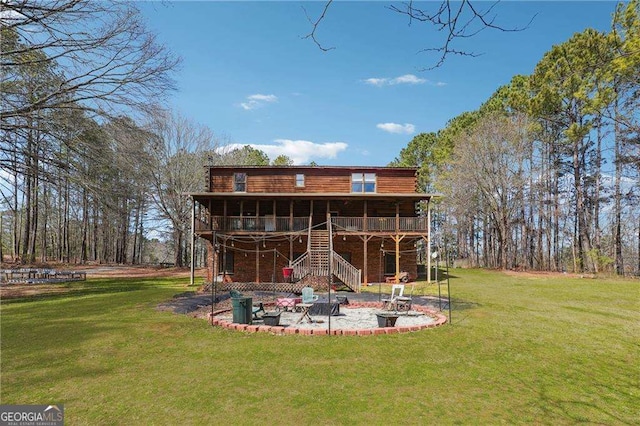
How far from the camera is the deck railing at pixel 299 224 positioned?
22406mm

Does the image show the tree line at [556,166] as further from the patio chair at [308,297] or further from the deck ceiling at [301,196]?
the patio chair at [308,297]

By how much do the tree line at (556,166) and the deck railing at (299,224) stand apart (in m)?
14.2

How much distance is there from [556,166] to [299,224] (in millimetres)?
27076

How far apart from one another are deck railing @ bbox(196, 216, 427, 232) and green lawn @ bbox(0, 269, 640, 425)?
11495 millimetres

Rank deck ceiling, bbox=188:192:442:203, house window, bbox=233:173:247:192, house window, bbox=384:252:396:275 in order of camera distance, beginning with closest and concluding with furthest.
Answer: deck ceiling, bbox=188:192:442:203, house window, bbox=384:252:396:275, house window, bbox=233:173:247:192

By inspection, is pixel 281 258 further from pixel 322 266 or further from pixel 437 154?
pixel 437 154

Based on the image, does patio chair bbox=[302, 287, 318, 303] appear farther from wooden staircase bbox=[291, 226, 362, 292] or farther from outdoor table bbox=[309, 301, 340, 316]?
wooden staircase bbox=[291, 226, 362, 292]

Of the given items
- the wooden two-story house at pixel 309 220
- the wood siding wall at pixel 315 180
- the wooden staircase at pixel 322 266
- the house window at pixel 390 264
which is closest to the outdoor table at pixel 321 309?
the wooden staircase at pixel 322 266

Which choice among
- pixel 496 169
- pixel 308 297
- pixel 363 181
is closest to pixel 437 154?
pixel 496 169

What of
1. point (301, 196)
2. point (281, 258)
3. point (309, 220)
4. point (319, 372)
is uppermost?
point (301, 196)

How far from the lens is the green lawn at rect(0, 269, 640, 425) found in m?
4.91

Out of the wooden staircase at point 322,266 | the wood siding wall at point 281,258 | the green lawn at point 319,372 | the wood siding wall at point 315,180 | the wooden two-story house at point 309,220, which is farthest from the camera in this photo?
the wood siding wall at point 315,180

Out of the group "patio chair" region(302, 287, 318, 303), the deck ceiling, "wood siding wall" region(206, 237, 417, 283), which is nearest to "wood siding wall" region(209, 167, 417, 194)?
the deck ceiling

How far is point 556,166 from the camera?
3347 cm
